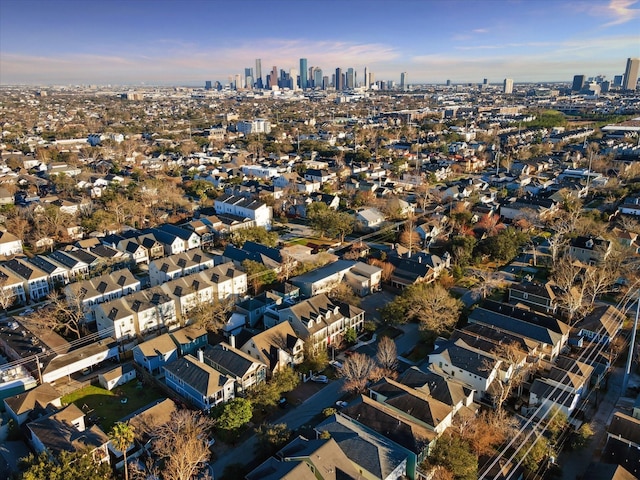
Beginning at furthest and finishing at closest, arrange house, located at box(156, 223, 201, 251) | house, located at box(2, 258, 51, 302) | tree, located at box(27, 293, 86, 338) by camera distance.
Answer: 1. house, located at box(156, 223, 201, 251)
2. house, located at box(2, 258, 51, 302)
3. tree, located at box(27, 293, 86, 338)

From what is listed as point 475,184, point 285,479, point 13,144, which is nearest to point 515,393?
point 285,479

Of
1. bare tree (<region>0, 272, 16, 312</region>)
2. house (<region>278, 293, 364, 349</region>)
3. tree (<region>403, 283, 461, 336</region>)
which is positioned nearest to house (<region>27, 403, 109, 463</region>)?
house (<region>278, 293, 364, 349</region>)

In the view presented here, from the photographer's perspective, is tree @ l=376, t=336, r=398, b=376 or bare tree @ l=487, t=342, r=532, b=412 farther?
tree @ l=376, t=336, r=398, b=376

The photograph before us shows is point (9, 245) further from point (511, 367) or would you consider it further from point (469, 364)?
point (511, 367)

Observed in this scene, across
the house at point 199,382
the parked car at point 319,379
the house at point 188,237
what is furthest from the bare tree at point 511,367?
the house at point 188,237

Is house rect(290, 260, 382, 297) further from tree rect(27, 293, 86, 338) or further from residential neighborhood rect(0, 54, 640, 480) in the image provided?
tree rect(27, 293, 86, 338)

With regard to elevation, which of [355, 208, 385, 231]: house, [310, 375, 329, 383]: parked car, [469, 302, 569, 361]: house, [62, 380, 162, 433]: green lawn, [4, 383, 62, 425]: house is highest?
[355, 208, 385, 231]: house

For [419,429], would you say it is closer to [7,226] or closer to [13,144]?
[7,226]

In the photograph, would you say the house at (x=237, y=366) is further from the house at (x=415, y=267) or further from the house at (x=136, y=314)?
the house at (x=415, y=267)
